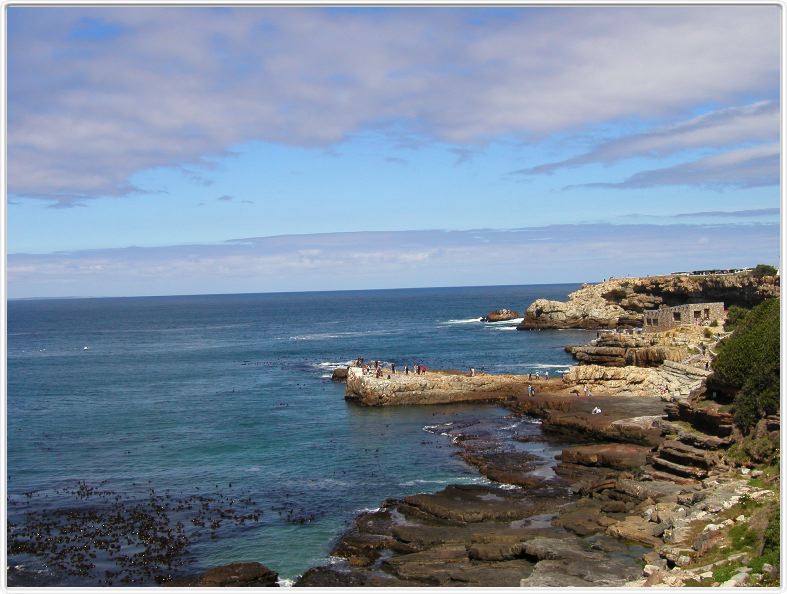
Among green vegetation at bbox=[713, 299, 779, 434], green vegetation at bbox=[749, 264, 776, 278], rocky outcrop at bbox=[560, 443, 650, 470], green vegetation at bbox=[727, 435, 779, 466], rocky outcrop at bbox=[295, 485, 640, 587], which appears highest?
green vegetation at bbox=[749, 264, 776, 278]

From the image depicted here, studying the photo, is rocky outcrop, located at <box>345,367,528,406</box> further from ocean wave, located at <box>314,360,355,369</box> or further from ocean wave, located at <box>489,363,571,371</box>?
ocean wave, located at <box>314,360,355,369</box>

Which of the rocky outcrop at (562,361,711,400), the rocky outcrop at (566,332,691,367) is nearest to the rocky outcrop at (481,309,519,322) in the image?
the rocky outcrop at (566,332,691,367)

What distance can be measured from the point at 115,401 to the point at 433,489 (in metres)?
36.1

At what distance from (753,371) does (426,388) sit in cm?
2778

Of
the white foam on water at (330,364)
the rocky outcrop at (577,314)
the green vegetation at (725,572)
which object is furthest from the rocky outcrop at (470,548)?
the rocky outcrop at (577,314)

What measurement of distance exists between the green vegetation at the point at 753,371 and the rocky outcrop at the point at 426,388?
21848 millimetres

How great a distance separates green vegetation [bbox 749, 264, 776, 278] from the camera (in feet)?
326

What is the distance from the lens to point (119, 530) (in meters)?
28.3

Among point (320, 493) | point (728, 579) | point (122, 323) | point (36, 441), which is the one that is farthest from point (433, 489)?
point (122, 323)

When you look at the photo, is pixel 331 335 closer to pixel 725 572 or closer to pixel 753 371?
pixel 753 371

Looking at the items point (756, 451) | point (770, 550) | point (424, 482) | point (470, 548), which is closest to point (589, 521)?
point (470, 548)

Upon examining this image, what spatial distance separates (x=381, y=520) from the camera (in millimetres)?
28172

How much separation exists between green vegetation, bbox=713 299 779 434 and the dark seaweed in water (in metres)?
21.1

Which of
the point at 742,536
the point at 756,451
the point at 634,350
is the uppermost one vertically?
the point at 634,350
